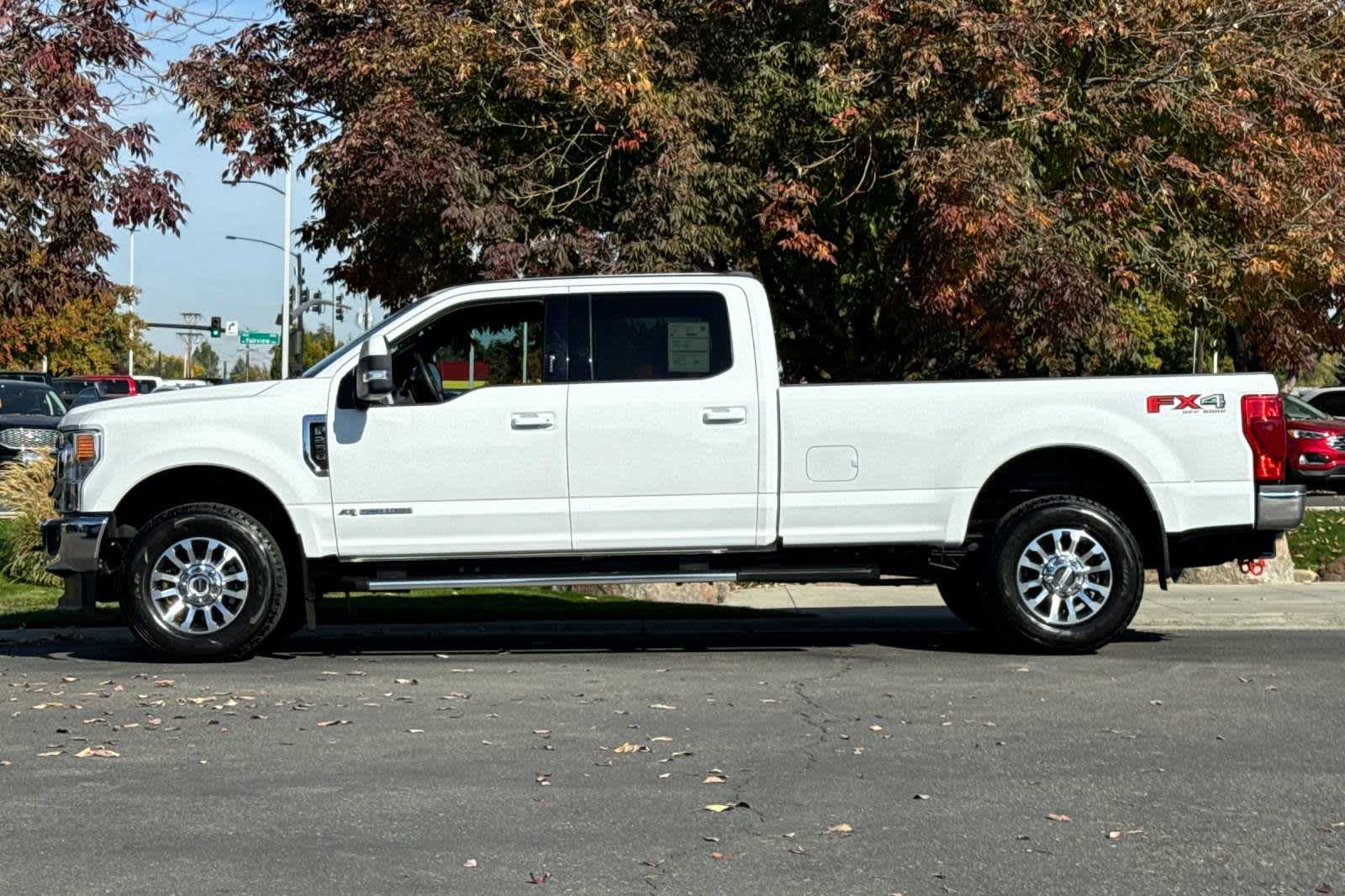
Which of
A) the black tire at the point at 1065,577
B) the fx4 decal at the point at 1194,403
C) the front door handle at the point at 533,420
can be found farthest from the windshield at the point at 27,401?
the fx4 decal at the point at 1194,403

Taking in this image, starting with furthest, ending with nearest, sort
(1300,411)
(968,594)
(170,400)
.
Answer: (1300,411) → (968,594) → (170,400)

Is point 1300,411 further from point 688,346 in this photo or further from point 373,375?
point 373,375

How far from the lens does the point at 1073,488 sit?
10.7m

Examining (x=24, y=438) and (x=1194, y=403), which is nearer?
(x=1194, y=403)

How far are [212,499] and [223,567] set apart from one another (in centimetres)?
54

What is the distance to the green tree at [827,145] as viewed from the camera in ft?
Answer: 48.6

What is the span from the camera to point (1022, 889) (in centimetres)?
520

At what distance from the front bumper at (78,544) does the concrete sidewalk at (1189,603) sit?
17.2 ft

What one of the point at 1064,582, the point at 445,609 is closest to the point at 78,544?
the point at 445,609

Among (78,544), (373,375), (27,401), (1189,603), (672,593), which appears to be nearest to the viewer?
(373,375)

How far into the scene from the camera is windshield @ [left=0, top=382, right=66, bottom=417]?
2458 cm

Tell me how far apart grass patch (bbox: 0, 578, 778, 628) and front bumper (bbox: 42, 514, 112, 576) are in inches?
81.4

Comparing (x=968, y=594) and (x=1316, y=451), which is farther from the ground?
(x=1316, y=451)

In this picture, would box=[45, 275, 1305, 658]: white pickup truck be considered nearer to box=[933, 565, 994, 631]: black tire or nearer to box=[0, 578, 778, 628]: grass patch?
box=[933, 565, 994, 631]: black tire
